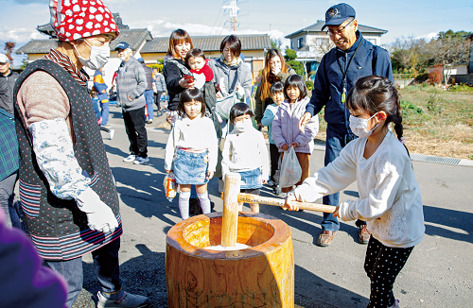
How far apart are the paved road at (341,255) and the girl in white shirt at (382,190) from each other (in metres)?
0.63

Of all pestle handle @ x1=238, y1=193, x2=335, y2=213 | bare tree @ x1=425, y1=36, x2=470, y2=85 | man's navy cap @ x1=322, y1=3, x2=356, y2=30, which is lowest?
pestle handle @ x1=238, y1=193, x2=335, y2=213

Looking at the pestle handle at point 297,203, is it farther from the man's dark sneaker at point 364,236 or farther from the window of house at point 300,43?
the window of house at point 300,43

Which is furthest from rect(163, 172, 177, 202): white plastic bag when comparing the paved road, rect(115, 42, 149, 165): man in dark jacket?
rect(115, 42, 149, 165): man in dark jacket

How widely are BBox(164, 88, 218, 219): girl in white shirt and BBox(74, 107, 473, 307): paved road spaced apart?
25.4 inches

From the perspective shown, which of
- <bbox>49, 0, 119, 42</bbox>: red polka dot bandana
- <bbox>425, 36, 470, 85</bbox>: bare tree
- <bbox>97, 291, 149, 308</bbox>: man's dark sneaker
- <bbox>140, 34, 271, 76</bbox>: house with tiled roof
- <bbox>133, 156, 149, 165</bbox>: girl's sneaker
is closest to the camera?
<bbox>49, 0, 119, 42</bbox>: red polka dot bandana

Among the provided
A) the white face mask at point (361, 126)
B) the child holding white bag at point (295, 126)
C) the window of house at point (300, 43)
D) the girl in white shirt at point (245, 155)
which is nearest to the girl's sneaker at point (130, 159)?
the child holding white bag at point (295, 126)

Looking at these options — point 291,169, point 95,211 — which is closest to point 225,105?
point 291,169

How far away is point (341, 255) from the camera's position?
3314 mm

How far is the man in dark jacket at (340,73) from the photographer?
3.13 meters

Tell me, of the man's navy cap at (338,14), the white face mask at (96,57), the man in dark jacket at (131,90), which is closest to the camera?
the white face mask at (96,57)

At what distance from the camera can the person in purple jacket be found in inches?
23.9

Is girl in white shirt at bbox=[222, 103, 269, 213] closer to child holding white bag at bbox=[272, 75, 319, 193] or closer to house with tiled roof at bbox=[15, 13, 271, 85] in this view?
child holding white bag at bbox=[272, 75, 319, 193]

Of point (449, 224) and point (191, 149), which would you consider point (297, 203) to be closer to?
point (191, 149)

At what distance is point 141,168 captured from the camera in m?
6.40
